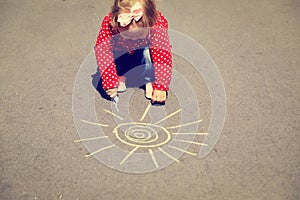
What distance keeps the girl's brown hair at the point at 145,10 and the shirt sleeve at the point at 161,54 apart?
95mm

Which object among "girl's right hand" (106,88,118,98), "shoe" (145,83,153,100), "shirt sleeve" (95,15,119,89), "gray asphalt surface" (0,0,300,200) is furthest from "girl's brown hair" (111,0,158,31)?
"gray asphalt surface" (0,0,300,200)

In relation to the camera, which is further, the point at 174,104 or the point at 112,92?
the point at 174,104

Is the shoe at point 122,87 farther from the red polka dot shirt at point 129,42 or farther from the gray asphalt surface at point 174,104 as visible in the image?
the gray asphalt surface at point 174,104

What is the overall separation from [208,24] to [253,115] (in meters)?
1.69

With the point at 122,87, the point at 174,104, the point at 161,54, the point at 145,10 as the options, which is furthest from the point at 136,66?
the point at 145,10

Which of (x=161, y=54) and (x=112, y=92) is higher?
(x=161, y=54)

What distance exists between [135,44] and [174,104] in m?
0.59

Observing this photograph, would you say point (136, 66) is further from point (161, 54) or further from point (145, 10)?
point (145, 10)

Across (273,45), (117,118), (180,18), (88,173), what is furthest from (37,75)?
(273,45)

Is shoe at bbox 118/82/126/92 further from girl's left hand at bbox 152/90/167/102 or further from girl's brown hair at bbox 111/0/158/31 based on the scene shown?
girl's brown hair at bbox 111/0/158/31

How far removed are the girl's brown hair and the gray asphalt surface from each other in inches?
29.5

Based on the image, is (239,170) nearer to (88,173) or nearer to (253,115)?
(253,115)

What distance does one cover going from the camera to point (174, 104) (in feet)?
9.02

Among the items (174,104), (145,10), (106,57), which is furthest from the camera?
(174,104)
